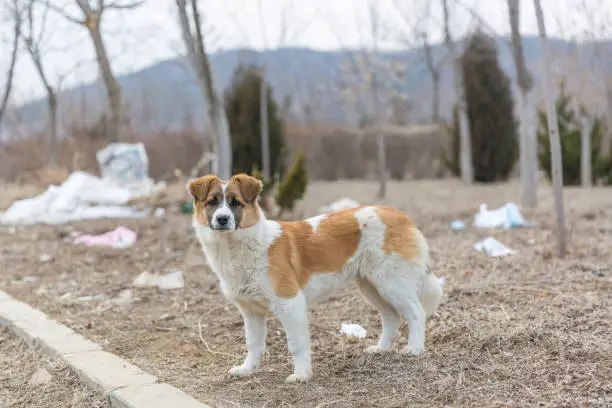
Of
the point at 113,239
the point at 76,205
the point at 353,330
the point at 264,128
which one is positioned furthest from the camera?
the point at 264,128

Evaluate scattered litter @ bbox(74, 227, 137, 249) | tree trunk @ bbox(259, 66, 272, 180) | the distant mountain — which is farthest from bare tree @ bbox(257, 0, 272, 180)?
the distant mountain

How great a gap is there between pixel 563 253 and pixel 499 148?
582 inches

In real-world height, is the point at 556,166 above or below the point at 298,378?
above

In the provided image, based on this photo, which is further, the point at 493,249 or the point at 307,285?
the point at 493,249

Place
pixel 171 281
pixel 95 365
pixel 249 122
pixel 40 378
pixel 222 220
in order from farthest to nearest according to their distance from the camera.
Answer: pixel 249 122 → pixel 171 281 → pixel 40 378 → pixel 95 365 → pixel 222 220

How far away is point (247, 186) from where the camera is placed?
13.1 ft

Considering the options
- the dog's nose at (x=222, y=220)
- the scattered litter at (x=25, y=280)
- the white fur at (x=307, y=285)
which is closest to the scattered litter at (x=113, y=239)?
the scattered litter at (x=25, y=280)

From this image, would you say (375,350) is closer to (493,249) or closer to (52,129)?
(493,249)

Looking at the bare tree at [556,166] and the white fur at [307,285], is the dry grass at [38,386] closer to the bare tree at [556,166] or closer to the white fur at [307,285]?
the white fur at [307,285]

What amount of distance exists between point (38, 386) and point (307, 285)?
1.87 m

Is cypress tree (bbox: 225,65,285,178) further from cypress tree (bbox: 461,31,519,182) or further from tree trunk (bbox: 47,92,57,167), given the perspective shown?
tree trunk (bbox: 47,92,57,167)

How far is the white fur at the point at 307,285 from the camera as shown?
13.4 feet

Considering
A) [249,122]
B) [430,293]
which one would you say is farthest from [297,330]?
[249,122]

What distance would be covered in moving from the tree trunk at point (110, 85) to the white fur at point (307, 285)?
48.5ft
